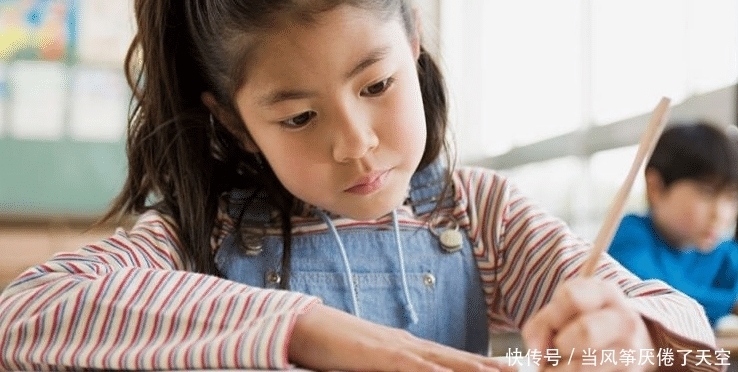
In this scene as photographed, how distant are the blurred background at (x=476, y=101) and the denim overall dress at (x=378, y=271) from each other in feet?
4.19

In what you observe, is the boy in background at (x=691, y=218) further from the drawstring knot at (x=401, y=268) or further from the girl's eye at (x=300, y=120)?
the girl's eye at (x=300, y=120)

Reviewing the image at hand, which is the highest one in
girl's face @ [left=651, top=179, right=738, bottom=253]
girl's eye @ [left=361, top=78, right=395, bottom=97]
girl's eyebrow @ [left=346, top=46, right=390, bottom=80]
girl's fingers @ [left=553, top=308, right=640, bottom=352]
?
girl's eyebrow @ [left=346, top=46, right=390, bottom=80]

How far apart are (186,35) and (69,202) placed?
2.43m

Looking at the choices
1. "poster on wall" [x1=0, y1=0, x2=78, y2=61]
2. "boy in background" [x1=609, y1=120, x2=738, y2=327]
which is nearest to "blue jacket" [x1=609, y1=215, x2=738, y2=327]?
"boy in background" [x1=609, y1=120, x2=738, y2=327]

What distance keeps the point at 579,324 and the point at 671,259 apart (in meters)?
1.27

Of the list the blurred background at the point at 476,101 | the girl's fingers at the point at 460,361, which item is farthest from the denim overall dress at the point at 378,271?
the blurred background at the point at 476,101

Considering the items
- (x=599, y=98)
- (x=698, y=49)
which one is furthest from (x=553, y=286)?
(x=599, y=98)

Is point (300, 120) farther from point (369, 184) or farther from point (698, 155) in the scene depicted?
point (698, 155)

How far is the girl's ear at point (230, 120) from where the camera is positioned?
79 centimetres

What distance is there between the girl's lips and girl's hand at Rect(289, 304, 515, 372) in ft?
0.42

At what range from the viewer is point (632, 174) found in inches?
16.8

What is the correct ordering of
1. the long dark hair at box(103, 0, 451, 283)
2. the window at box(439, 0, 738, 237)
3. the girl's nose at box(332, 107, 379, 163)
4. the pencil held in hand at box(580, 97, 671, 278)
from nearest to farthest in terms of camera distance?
1. the pencil held in hand at box(580, 97, 671, 278)
2. the girl's nose at box(332, 107, 379, 163)
3. the long dark hair at box(103, 0, 451, 283)
4. the window at box(439, 0, 738, 237)

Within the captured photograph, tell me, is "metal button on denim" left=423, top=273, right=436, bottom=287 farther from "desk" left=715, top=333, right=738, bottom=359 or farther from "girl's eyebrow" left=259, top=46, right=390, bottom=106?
"desk" left=715, top=333, right=738, bottom=359

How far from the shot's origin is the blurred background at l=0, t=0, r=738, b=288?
2.22 m
